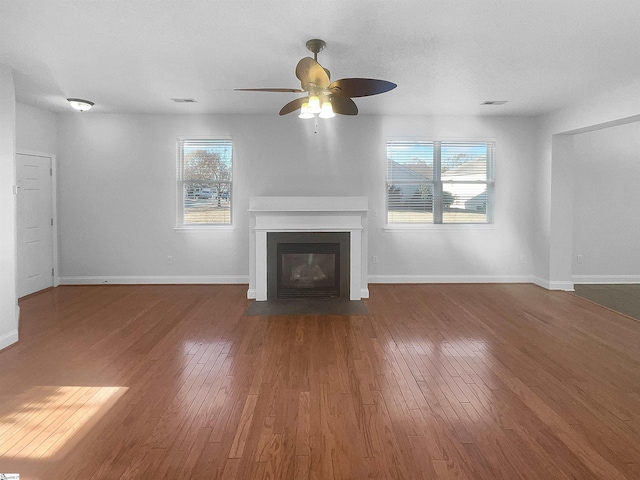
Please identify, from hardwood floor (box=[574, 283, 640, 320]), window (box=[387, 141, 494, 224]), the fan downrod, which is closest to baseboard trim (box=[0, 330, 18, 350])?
the fan downrod

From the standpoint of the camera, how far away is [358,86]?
310 centimetres

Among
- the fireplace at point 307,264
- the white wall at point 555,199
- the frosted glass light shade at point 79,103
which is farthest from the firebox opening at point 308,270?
the white wall at point 555,199

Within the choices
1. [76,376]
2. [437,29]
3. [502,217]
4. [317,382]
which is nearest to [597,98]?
[502,217]

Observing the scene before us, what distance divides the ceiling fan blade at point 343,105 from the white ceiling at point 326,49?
46cm

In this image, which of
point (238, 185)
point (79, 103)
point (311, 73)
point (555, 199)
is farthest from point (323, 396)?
point (555, 199)

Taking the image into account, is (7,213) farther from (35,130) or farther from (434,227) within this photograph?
(434,227)

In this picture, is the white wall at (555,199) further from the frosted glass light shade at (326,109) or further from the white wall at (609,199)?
the frosted glass light shade at (326,109)

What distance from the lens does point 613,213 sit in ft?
21.0

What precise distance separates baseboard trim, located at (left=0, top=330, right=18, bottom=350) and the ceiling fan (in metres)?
3.30

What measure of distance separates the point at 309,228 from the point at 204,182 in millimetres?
2021

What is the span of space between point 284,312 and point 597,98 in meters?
4.50

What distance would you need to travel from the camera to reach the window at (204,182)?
6387 millimetres

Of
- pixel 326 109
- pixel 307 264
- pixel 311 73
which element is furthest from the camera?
pixel 307 264

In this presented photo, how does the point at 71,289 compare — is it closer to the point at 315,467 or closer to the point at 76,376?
the point at 76,376
